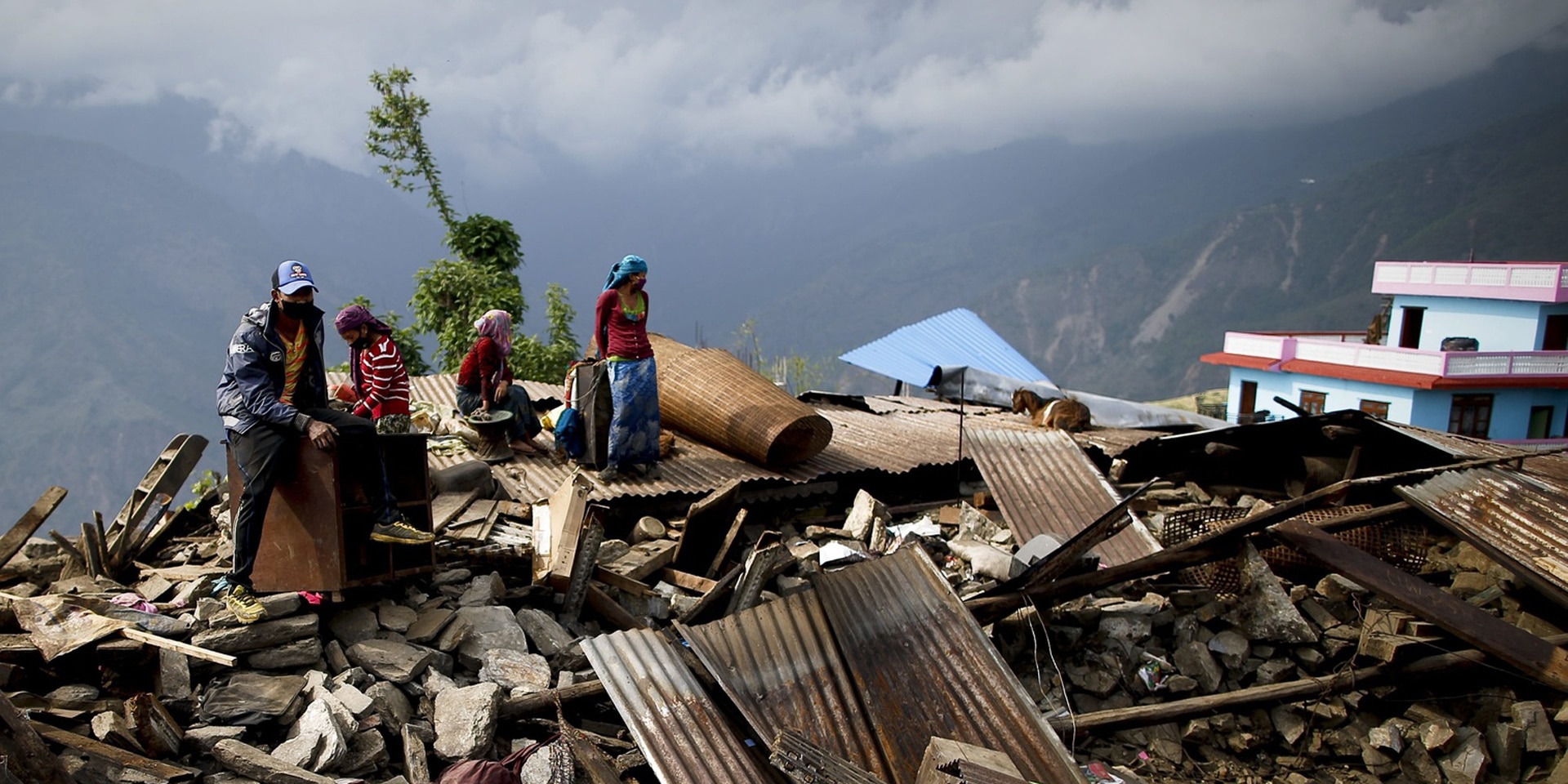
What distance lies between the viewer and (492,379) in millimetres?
7949

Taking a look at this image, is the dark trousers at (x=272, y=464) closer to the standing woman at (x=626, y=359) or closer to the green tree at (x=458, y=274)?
the standing woman at (x=626, y=359)

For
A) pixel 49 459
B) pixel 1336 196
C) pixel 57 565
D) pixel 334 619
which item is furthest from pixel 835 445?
pixel 1336 196

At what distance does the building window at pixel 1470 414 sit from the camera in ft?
77.4

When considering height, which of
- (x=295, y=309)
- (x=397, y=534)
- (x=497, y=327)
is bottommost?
(x=397, y=534)

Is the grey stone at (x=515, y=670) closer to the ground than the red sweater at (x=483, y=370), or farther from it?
closer to the ground

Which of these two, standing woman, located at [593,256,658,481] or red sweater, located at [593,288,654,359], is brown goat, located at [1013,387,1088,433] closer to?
standing woman, located at [593,256,658,481]

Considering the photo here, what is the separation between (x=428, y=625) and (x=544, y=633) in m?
0.64

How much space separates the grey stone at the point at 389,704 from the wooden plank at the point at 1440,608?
17.0 ft

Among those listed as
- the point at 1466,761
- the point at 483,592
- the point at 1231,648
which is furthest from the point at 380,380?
the point at 1466,761

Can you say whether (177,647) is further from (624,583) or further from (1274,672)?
(1274,672)

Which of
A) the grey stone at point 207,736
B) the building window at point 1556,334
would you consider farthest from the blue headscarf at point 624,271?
the building window at point 1556,334

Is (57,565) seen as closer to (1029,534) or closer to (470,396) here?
(470,396)

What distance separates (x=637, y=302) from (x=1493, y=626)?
20.2ft

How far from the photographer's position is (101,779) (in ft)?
12.5
